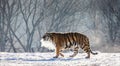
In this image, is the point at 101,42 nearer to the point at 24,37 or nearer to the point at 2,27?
the point at 24,37

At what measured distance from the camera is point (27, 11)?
112 ft

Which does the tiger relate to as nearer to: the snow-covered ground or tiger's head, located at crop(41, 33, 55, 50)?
tiger's head, located at crop(41, 33, 55, 50)

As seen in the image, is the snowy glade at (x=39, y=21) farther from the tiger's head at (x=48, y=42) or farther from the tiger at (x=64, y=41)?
the tiger's head at (x=48, y=42)

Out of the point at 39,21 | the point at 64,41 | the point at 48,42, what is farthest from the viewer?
the point at 39,21

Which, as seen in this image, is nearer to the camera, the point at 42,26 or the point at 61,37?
the point at 61,37

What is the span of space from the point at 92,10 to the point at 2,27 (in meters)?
8.00

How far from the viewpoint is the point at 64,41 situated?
1152 cm

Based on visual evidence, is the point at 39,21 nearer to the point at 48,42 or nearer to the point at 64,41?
the point at 64,41

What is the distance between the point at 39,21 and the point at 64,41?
73.1ft

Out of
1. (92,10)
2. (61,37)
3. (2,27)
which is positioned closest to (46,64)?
(61,37)

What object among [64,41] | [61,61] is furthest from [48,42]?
[61,61]

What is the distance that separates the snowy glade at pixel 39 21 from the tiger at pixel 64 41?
2102 cm

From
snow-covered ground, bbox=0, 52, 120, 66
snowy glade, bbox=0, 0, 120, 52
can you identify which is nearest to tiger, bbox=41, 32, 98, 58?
snow-covered ground, bbox=0, 52, 120, 66

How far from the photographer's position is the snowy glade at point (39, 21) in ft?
109
